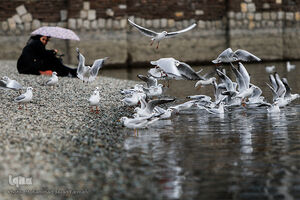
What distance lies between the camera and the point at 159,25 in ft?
78.1

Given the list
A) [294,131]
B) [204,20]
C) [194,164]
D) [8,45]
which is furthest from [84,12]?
[194,164]

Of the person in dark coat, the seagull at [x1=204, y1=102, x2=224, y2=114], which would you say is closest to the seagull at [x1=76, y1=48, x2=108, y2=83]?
the seagull at [x1=204, y1=102, x2=224, y2=114]

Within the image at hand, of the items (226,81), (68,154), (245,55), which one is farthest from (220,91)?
(68,154)

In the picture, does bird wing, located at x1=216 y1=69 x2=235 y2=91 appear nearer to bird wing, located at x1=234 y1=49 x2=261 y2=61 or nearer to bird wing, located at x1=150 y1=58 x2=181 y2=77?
bird wing, located at x1=234 y1=49 x2=261 y2=61

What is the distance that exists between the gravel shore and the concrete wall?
11.4m

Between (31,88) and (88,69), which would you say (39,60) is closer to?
(88,69)

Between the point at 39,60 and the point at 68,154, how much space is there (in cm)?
912

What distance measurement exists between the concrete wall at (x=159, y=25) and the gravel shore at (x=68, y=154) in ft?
37.5

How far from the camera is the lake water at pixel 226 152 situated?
618 cm

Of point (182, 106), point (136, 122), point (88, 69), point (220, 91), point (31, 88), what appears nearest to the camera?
point (136, 122)

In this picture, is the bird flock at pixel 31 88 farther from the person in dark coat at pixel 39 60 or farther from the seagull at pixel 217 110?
the person in dark coat at pixel 39 60

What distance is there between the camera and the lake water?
6180mm

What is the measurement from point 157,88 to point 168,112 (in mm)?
1703

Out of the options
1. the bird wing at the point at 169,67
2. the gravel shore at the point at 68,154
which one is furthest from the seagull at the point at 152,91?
the bird wing at the point at 169,67
